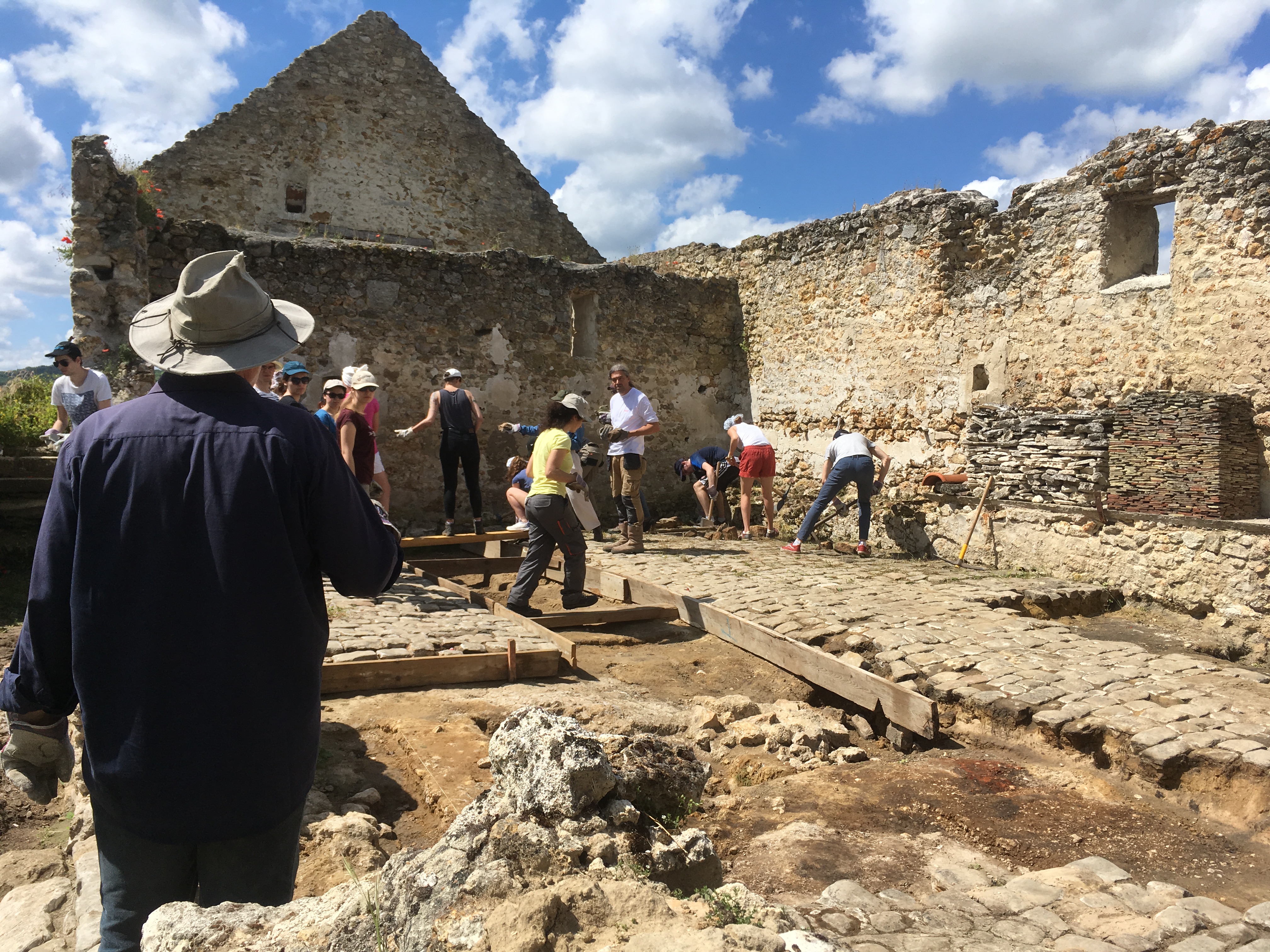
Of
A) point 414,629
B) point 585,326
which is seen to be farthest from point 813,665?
point 585,326

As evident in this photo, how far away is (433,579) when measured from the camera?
7863mm

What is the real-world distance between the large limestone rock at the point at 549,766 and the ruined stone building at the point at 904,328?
22.9ft

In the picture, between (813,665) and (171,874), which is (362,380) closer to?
(813,665)

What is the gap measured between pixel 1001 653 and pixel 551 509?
3.42 meters

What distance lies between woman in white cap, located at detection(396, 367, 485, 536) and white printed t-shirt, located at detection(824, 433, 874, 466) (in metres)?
4.07

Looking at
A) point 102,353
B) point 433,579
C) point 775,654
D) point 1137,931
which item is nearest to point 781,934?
point 1137,931

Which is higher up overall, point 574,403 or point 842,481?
point 574,403

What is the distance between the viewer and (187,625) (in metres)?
1.95

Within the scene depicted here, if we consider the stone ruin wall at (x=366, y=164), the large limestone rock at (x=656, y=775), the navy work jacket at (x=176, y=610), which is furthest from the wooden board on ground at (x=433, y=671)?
the stone ruin wall at (x=366, y=164)

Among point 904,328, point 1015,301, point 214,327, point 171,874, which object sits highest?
point 1015,301

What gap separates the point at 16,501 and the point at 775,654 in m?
6.97

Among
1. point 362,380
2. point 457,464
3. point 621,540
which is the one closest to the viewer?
point 362,380

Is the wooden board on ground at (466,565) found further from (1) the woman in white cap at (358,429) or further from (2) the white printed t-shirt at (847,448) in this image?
(2) the white printed t-shirt at (847,448)

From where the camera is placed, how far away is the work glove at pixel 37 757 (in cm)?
212
